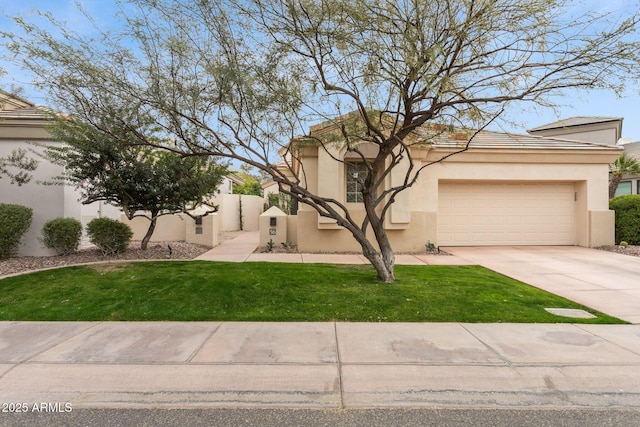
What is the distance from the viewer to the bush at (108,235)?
967 centimetres

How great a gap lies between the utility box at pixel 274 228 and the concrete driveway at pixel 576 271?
5.79m

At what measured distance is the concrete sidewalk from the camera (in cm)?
324

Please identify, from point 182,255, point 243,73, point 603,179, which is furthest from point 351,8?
point 603,179

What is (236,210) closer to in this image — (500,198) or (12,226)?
(12,226)

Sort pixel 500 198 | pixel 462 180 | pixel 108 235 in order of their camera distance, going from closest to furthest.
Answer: pixel 108 235 → pixel 462 180 → pixel 500 198

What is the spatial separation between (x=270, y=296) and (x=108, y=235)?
616cm

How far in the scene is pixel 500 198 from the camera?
1292 centimetres

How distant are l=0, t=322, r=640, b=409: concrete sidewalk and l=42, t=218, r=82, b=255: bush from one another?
545 centimetres

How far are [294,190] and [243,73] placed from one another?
2.33 m

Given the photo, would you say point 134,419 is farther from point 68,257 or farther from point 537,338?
point 68,257

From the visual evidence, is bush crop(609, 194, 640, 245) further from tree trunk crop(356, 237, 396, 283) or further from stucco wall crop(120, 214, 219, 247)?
stucco wall crop(120, 214, 219, 247)

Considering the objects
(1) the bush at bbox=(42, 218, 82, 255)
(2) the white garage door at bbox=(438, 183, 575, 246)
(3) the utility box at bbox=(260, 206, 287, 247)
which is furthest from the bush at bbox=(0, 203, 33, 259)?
(2) the white garage door at bbox=(438, 183, 575, 246)

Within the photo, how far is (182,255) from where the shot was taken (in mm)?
10648

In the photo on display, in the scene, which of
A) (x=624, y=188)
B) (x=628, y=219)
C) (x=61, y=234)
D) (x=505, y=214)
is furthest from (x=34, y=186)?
(x=624, y=188)
